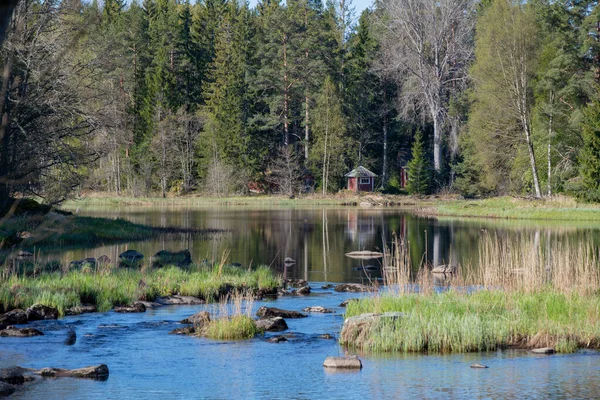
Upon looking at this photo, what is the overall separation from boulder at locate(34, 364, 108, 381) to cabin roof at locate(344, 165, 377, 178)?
70013mm

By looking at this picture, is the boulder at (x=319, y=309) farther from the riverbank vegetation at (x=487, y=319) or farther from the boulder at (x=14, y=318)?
the boulder at (x=14, y=318)

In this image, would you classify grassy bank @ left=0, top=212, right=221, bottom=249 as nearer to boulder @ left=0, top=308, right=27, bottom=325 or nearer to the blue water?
boulder @ left=0, top=308, right=27, bottom=325

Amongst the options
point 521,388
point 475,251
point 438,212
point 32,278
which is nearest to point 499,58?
point 438,212

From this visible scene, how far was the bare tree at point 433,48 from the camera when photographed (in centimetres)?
7612

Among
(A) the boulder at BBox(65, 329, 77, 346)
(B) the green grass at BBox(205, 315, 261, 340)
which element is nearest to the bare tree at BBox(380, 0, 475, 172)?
(B) the green grass at BBox(205, 315, 261, 340)

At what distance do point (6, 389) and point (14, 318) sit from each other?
5273mm

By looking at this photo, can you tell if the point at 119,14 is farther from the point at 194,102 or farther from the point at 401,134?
the point at 401,134

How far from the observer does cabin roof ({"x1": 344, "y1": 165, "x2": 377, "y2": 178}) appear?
3236 inches

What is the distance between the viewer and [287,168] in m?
81.8

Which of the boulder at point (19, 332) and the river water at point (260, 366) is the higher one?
the boulder at point (19, 332)

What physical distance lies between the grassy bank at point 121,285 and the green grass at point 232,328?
161 inches

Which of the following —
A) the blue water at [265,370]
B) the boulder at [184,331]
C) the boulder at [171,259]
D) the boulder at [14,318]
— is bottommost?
the blue water at [265,370]

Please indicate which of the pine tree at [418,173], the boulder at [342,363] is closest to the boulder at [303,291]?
the boulder at [342,363]

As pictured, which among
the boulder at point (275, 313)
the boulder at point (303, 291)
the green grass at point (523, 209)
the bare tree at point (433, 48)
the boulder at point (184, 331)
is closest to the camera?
the boulder at point (184, 331)
